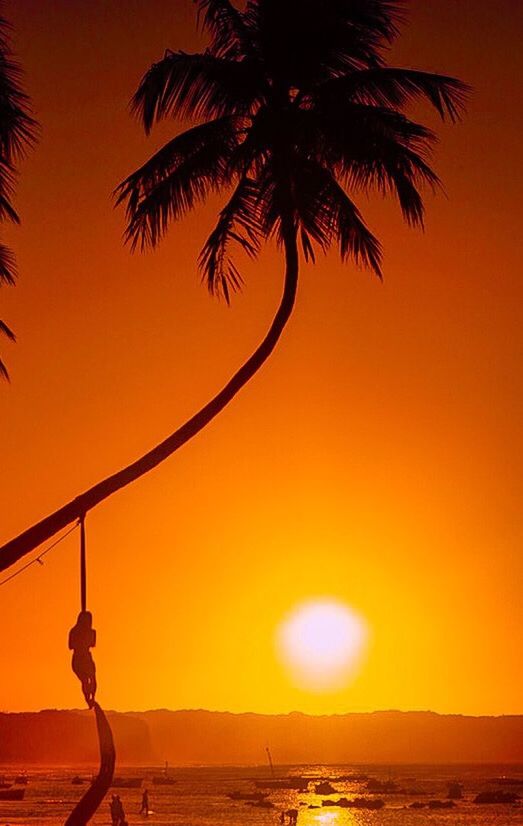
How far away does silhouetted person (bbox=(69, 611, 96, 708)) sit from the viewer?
18047 mm

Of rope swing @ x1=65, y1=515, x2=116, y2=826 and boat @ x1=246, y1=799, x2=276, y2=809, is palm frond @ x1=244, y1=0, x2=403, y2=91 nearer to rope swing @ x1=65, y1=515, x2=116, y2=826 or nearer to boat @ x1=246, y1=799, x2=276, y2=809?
rope swing @ x1=65, y1=515, x2=116, y2=826

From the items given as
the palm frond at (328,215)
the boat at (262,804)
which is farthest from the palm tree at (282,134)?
the boat at (262,804)

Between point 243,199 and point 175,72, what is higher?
point 175,72

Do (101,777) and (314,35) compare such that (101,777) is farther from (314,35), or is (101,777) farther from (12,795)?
(12,795)

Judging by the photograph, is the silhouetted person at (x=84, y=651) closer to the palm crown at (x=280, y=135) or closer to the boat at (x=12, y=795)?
the palm crown at (x=280, y=135)

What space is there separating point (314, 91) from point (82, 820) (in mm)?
10946

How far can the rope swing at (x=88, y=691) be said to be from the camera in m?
17.8

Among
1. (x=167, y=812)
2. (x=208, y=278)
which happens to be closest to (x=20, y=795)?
(x=167, y=812)

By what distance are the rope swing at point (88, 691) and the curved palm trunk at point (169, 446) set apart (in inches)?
11.6

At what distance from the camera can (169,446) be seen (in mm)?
19000

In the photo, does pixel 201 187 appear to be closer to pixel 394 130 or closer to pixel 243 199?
pixel 243 199

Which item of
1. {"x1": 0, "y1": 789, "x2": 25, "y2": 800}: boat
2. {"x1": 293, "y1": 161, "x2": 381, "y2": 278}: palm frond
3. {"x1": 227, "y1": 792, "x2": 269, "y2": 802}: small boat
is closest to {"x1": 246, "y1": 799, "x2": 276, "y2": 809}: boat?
{"x1": 227, "y1": 792, "x2": 269, "y2": 802}: small boat

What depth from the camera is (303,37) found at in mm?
21125

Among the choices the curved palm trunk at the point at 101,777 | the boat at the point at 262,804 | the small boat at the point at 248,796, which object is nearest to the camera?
the curved palm trunk at the point at 101,777
